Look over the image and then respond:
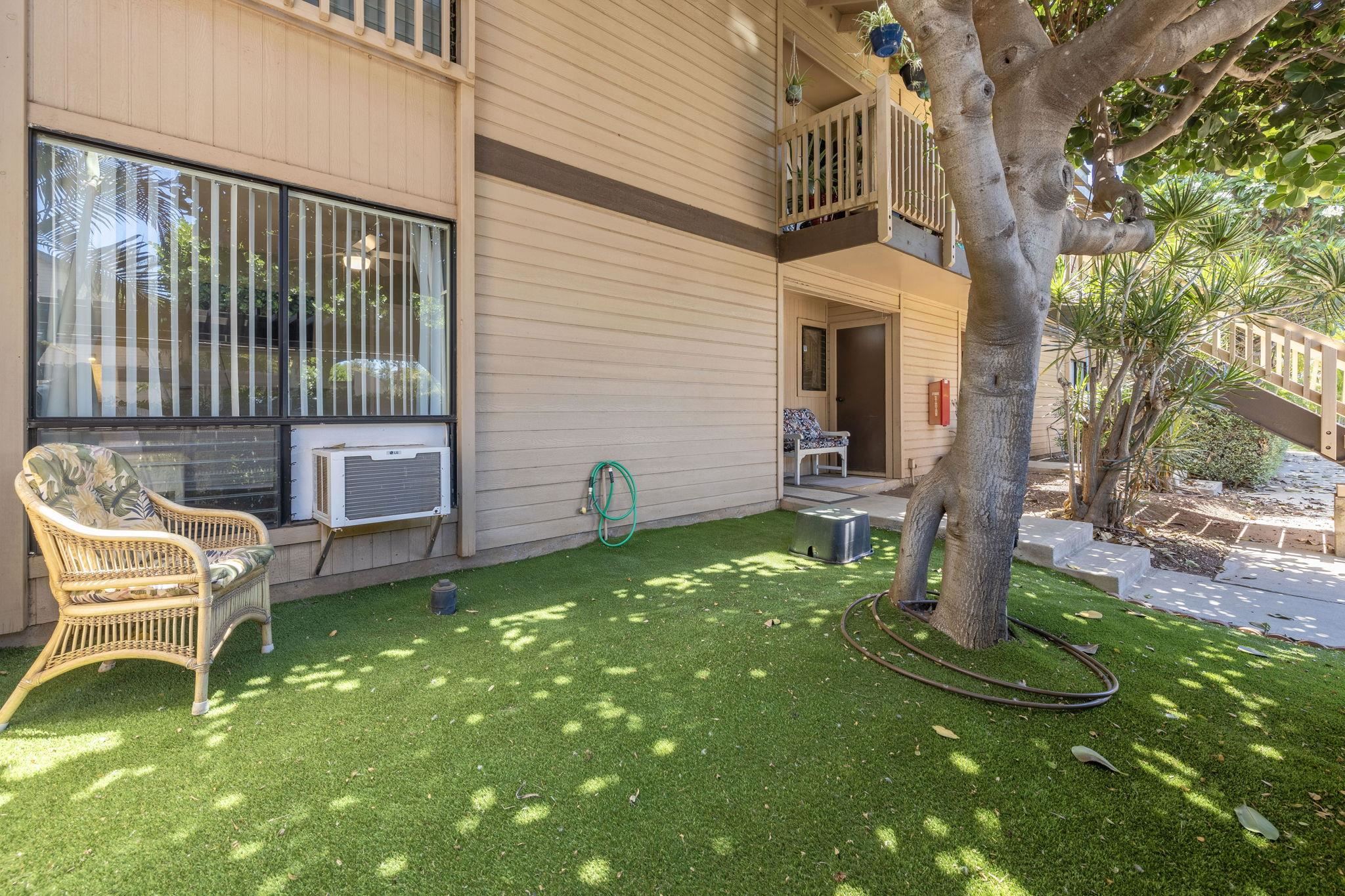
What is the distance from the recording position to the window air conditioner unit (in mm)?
3186

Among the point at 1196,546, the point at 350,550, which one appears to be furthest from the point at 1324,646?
the point at 350,550

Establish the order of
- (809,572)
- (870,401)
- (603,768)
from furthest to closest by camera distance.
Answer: (870,401) → (809,572) → (603,768)

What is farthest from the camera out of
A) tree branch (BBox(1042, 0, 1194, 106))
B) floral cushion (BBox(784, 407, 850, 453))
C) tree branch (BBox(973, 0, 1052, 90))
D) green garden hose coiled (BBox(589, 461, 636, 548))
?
floral cushion (BBox(784, 407, 850, 453))

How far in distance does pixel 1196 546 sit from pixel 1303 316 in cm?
432

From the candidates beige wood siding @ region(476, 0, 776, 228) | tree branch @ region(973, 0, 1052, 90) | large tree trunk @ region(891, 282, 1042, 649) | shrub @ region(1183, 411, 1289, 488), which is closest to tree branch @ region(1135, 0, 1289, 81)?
tree branch @ region(973, 0, 1052, 90)

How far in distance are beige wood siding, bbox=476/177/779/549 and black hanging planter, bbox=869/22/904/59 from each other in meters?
2.67

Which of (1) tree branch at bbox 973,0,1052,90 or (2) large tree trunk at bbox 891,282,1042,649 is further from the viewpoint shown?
(1) tree branch at bbox 973,0,1052,90

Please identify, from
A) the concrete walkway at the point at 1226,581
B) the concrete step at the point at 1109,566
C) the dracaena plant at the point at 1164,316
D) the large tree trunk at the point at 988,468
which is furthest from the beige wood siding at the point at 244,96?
the dracaena plant at the point at 1164,316

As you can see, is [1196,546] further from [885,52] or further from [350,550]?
[350,550]

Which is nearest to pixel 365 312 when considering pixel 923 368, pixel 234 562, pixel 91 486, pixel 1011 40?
pixel 91 486

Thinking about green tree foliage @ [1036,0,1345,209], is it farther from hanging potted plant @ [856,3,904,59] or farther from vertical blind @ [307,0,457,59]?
vertical blind @ [307,0,457,59]

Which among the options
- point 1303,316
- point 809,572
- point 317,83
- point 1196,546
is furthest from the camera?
point 1303,316

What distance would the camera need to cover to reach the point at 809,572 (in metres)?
4.08

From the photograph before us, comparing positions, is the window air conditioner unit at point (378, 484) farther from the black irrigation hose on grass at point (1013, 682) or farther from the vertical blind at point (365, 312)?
the black irrigation hose on grass at point (1013, 682)
